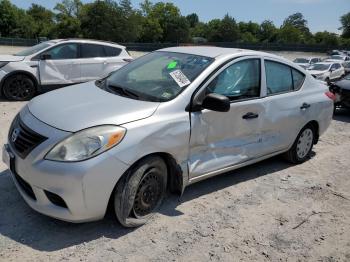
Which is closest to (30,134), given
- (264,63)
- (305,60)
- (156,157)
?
(156,157)

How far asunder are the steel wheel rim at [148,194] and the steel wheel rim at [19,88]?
6.91 m

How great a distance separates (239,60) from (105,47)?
6855 millimetres

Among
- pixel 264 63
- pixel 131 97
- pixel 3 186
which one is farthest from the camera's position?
pixel 264 63

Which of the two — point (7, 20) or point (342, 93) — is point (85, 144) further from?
point (7, 20)

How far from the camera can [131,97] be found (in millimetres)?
4039

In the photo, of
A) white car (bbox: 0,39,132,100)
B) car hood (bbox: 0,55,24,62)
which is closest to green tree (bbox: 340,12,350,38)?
white car (bbox: 0,39,132,100)

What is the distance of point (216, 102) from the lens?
156 inches

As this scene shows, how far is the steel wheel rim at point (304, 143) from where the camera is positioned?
19.4 feet

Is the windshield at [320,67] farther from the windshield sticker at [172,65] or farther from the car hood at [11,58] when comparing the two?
the windshield sticker at [172,65]

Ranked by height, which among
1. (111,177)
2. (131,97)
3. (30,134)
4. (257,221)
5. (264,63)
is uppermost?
(264,63)

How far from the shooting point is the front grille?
3.38m

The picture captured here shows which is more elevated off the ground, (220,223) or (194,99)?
(194,99)

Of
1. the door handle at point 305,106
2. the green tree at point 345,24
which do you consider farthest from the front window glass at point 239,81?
the green tree at point 345,24

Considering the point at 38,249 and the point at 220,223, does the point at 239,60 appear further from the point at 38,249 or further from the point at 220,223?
the point at 38,249
